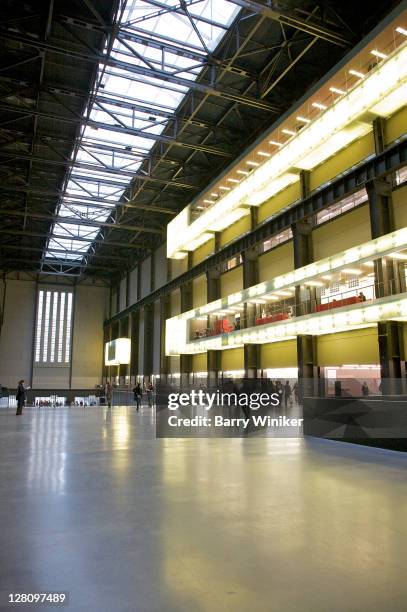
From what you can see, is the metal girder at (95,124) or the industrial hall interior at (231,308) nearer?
the industrial hall interior at (231,308)

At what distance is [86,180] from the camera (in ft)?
127

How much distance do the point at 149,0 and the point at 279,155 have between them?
10.7m

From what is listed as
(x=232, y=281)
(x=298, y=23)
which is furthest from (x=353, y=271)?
(x=232, y=281)

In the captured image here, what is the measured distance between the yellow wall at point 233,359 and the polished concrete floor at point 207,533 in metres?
24.4

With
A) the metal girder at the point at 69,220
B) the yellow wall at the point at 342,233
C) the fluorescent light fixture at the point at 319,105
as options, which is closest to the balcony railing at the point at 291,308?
the yellow wall at the point at 342,233

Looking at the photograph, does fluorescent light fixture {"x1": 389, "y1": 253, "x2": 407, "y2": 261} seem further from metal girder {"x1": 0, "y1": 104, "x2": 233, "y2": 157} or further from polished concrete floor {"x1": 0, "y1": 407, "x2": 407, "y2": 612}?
metal girder {"x1": 0, "y1": 104, "x2": 233, "y2": 157}

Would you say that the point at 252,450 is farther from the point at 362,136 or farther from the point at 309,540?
the point at 362,136

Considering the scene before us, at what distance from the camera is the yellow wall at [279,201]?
96.6ft

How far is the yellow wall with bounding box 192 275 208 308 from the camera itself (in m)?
42.3

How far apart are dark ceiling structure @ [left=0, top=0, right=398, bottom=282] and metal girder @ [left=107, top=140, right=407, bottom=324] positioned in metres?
7.33

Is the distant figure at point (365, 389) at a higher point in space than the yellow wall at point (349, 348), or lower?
lower

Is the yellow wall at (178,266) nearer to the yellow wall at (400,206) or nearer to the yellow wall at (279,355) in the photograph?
the yellow wall at (279,355)

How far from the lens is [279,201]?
1228 inches

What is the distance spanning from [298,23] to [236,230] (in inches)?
678
